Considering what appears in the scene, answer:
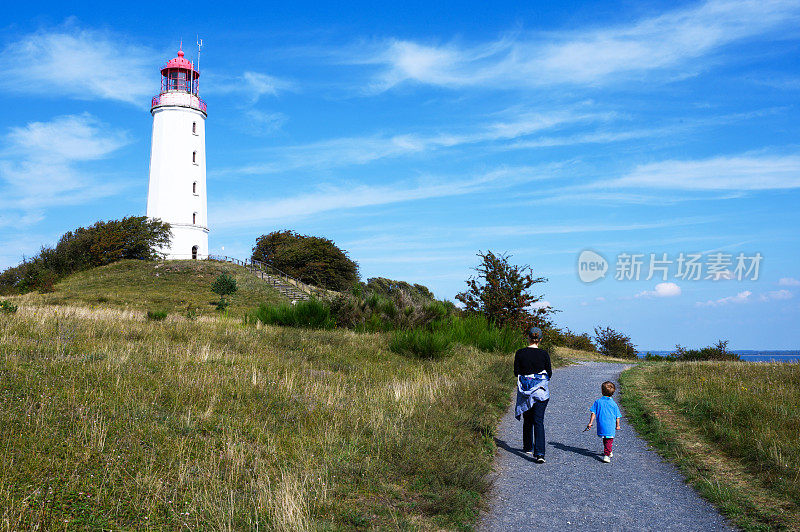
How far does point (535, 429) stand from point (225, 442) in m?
4.30

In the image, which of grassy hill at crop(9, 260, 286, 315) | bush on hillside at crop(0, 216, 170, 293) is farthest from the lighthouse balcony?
grassy hill at crop(9, 260, 286, 315)

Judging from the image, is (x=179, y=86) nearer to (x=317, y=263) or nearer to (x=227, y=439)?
(x=317, y=263)

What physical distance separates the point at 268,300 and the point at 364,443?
3600 cm

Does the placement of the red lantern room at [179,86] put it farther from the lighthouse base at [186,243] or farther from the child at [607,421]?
the child at [607,421]

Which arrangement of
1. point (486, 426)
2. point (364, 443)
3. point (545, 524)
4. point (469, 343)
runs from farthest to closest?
point (469, 343), point (486, 426), point (364, 443), point (545, 524)

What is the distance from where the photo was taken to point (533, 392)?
764 cm

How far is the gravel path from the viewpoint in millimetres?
5336

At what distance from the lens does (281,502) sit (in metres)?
4.76

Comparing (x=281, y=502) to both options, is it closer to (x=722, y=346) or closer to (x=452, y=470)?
(x=452, y=470)

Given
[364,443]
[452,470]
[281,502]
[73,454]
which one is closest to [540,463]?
[452,470]

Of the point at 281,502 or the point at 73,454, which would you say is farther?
the point at 73,454

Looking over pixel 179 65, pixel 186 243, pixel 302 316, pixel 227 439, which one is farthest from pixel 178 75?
pixel 227 439

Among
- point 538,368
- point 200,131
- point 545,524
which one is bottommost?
point 545,524

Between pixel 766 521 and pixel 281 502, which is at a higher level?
pixel 281 502
